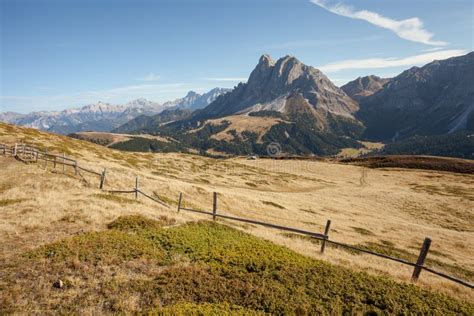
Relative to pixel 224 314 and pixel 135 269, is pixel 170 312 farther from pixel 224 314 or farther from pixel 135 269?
pixel 135 269

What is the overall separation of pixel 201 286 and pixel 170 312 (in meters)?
2.16

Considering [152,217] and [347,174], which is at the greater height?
[152,217]

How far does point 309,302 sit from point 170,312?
5626mm

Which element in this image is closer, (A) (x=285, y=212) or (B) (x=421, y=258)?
(B) (x=421, y=258)

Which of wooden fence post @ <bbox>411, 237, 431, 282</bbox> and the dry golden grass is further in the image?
the dry golden grass

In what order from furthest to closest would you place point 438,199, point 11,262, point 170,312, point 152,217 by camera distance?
point 438,199 → point 152,217 → point 11,262 → point 170,312

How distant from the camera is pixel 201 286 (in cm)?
1244

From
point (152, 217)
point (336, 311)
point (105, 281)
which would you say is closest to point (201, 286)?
point (105, 281)

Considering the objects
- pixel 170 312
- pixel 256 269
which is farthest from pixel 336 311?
pixel 170 312

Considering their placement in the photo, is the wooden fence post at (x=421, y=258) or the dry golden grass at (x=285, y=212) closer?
the wooden fence post at (x=421, y=258)

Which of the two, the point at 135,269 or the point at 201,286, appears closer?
the point at 201,286

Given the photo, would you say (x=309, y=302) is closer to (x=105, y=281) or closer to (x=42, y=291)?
(x=105, y=281)

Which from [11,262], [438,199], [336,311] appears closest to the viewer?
[336,311]

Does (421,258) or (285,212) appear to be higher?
(421,258)
